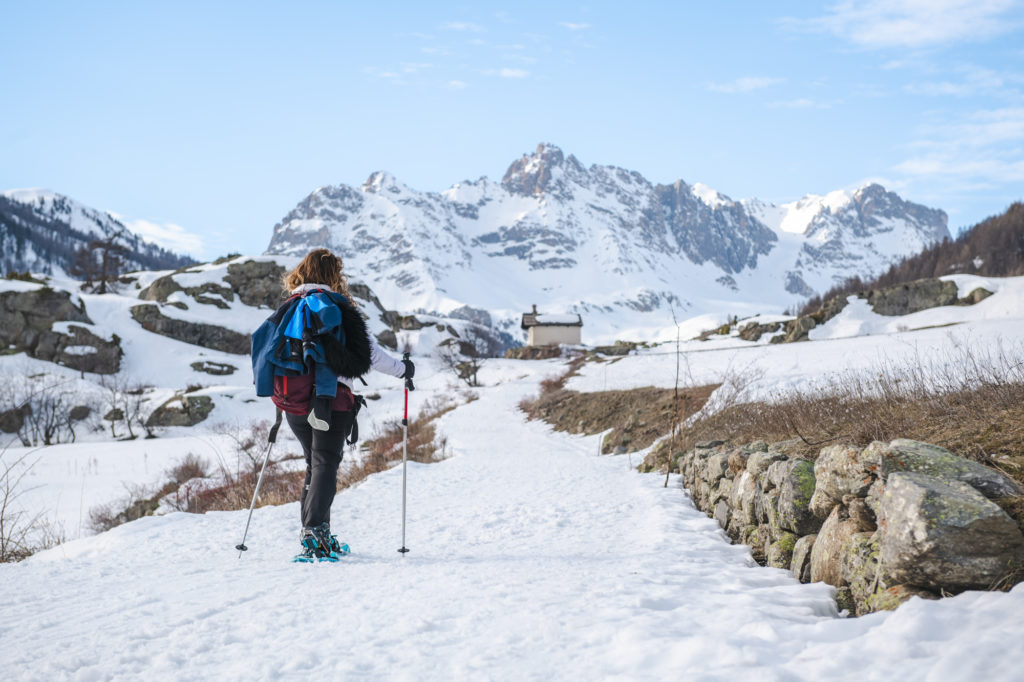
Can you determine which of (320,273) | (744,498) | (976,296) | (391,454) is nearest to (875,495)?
(744,498)

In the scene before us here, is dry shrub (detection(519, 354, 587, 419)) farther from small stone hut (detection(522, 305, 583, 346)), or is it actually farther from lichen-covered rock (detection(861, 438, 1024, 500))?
small stone hut (detection(522, 305, 583, 346))

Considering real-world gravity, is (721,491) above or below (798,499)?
below

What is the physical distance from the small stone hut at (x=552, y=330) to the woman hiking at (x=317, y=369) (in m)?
→ 74.4

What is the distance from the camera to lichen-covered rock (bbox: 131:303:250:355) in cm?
5800

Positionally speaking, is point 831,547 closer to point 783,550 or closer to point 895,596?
point 783,550

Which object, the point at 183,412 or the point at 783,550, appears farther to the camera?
the point at 183,412

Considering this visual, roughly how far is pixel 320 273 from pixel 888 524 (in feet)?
14.5

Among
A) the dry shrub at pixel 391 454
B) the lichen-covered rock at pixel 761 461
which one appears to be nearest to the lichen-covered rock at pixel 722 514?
the lichen-covered rock at pixel 761 461

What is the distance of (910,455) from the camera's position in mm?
3221

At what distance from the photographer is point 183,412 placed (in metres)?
39.6

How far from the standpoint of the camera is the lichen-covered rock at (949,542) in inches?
100

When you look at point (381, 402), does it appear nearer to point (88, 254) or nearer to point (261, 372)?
point (261, 372)

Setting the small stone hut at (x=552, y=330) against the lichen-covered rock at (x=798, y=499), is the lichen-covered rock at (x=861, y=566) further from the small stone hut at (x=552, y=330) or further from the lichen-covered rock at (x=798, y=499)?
the small stone hut at (x=552, y=330)

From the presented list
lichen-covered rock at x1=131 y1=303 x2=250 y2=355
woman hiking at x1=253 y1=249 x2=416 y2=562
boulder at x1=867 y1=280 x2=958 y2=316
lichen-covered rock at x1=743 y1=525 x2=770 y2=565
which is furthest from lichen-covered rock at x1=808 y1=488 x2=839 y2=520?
lichen-covered rock at x1=131 y1=303 x2=250 y2=355
